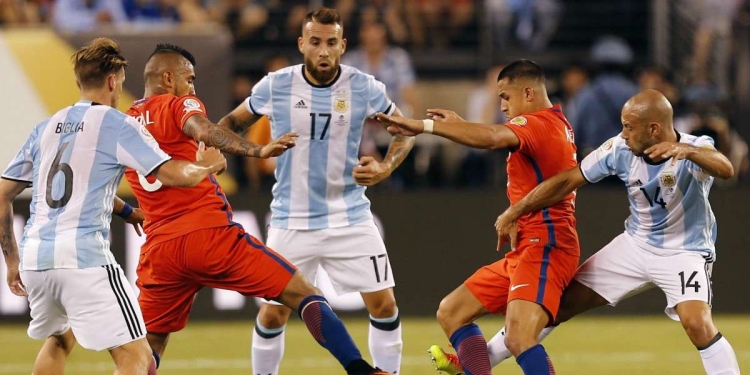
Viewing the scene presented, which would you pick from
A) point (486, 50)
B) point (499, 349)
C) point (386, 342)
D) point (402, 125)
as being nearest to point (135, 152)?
point (402, 125)

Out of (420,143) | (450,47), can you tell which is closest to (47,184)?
(420,143)

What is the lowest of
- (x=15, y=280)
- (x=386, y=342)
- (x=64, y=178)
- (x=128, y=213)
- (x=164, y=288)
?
(x=386, y=342)

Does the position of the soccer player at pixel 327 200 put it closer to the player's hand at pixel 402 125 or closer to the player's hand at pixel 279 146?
the player's hand at pixel 402 125

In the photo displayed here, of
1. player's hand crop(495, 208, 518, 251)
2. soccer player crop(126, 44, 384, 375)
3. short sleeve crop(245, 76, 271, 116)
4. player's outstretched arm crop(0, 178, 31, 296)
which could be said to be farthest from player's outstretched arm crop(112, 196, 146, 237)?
player's hand crop(495, 208, 518, 251)

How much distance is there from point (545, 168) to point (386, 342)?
1.65 meters

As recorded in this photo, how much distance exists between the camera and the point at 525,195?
7262 millimetres

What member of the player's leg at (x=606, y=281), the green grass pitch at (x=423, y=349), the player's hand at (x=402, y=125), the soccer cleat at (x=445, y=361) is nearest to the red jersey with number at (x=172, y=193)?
the player's hand at (x=402, y=125)

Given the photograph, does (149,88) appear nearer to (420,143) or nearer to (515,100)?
(515,100)

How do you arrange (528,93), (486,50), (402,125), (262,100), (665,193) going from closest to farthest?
(402,125), (665,193), (528,93), (262,100), (486,50)

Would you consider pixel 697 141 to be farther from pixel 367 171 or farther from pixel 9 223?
pixel 9 223

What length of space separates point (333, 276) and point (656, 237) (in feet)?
7.00

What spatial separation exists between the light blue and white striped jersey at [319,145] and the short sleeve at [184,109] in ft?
3.58

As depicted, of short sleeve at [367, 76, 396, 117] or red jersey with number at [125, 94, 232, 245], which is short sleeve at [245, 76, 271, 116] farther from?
red jersey with number at [125, 94, 232, 245]

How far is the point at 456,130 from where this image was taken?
267 inches
